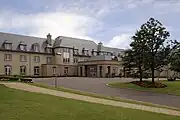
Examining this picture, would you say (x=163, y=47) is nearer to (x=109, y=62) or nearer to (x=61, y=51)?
(x=109, y=62)

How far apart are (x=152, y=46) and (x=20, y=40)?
34698 mm

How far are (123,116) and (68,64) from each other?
56.1m

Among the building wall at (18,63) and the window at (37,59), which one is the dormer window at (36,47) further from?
the window at (37,59)

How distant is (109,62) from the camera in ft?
201

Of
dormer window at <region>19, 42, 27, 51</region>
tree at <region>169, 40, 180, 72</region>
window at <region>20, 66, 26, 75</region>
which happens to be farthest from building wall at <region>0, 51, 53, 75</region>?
tree at <region>169, 40, 180, 72</region>

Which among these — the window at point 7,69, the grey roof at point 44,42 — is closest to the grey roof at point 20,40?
the grey roof at point 44,42

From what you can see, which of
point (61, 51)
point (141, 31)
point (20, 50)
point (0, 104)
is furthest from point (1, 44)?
point (0, 104)

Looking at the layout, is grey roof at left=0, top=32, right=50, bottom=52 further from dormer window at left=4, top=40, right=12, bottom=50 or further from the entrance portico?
the entrance portico

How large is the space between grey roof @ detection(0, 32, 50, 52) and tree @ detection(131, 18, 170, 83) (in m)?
32.2

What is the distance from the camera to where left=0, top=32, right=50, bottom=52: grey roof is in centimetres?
5881

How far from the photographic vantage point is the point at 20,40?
61.0 meters

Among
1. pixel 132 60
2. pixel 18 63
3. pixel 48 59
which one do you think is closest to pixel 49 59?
pixel 48 59

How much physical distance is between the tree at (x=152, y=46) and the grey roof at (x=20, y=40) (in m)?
32.2

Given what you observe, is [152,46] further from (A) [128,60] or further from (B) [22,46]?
(B) [22,46]
